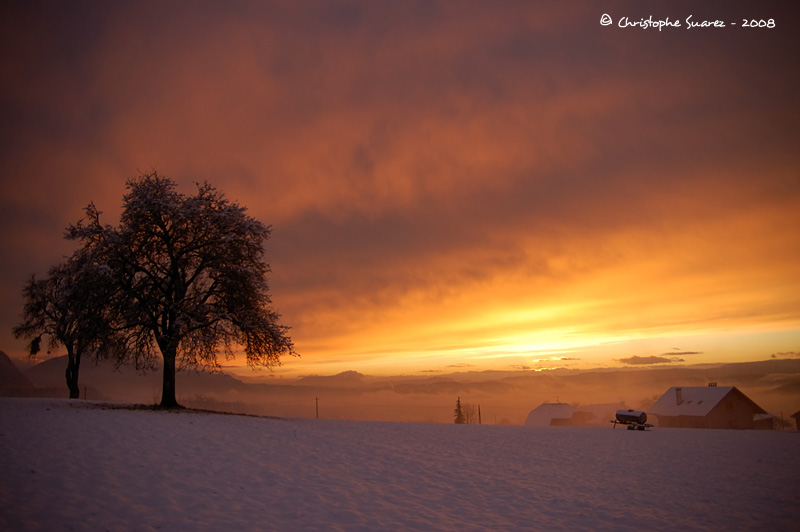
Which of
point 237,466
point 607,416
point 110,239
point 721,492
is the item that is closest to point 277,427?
point 237,466

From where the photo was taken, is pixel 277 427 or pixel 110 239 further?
pixel 110 239

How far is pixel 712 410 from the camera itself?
59.7 m

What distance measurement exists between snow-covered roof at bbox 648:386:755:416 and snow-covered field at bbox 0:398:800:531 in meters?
42.3

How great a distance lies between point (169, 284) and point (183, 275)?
1098 millimetres

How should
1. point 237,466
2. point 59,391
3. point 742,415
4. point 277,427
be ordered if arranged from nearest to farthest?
1. point 237,466
2. point 277,427
3. point 742,415
4. point 59,391

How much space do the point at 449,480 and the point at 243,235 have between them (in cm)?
2188

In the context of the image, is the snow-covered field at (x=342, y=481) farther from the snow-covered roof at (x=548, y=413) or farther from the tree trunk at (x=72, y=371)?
the snow-covered roof at (x=548, y=413)

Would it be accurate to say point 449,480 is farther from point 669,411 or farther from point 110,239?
point 669,411

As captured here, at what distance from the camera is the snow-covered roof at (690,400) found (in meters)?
60.7

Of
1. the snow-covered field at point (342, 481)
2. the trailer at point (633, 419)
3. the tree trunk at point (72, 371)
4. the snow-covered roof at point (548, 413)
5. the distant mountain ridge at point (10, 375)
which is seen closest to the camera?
the snow-covered field at point (342, 481)

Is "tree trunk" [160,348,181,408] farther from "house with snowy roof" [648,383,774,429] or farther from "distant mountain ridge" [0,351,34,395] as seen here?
"distant mountain ridge" [0,351,34,395]

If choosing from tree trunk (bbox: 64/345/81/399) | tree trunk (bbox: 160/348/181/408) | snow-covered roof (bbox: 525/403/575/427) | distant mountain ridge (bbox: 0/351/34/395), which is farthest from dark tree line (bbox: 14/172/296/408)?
distant mountain ridge (bbox: 0/351/34/395)

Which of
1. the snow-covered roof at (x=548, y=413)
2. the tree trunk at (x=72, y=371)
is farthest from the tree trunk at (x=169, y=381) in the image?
the snow-covered roof at (x=548, y=413)

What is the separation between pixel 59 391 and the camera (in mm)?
72500
